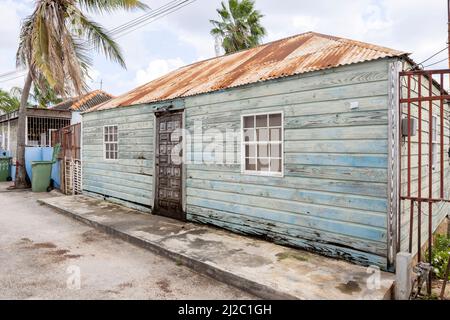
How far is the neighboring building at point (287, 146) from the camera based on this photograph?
14.6ft

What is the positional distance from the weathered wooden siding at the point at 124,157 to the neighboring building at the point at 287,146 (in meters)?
0.06

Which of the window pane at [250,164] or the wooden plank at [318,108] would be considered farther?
the window pane at [250,164]

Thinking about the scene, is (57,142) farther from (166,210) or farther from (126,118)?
(166,210)

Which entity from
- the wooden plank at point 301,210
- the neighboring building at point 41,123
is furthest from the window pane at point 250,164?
the neighboring building at point 41,123

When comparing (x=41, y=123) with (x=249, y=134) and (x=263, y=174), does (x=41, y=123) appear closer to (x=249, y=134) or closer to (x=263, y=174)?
(x=249, y=134)

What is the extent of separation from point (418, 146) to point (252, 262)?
3078 millimetres

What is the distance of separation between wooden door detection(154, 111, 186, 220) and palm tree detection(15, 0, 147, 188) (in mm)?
5193

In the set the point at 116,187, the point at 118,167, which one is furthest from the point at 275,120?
the point at 116,187

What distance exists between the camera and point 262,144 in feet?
19.4

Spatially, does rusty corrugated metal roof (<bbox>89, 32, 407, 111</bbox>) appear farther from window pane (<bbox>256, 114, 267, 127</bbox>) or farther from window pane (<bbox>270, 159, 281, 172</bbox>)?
window pane (<bbox>270, 159, 281, 172</bbox>)

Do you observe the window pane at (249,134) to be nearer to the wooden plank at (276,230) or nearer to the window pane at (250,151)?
the window pane at (250,151)

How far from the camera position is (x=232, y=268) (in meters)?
4.52

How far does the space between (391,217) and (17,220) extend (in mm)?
8652
